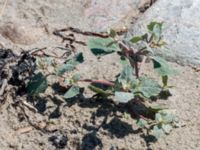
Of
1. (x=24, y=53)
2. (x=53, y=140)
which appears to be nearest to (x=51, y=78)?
(x=24, y=53)

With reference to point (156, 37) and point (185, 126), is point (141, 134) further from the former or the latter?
point (156, 37)

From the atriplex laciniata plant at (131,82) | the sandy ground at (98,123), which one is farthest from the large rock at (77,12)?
the atriplex laciniata plant at (131,82)

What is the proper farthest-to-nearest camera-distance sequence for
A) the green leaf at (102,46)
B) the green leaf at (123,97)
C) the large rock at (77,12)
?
the large rock at (77,12)
the green leaf at (102,46)
the green leaf at (123,97)

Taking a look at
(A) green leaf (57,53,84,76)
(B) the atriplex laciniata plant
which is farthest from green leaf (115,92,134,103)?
(A) green leaf (57,53,84,76)

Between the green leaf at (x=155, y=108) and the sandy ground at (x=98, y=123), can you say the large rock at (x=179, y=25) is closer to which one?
the sandy ground at (x=98, y=123)

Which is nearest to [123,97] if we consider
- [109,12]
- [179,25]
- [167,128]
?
[167,128]

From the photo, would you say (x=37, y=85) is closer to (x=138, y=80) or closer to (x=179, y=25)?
(x=138, y=80)

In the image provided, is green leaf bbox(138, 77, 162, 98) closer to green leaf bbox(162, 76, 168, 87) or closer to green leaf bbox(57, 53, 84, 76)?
green leaf bbox(162, 76, 168, 87)
